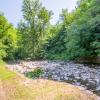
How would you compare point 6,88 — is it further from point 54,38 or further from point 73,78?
point 54,38

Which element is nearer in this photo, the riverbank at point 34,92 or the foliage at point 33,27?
the riverbank at point 34,92

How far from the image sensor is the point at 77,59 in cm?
3344

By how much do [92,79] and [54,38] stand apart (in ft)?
101

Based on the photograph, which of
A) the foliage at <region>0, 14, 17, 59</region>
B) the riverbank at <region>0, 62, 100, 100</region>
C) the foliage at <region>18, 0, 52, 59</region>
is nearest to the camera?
the riverbank at <region>0, 62, 100, 100</region>

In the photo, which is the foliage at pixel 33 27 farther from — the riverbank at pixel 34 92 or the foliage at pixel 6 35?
the riverbank at pixel 34 92

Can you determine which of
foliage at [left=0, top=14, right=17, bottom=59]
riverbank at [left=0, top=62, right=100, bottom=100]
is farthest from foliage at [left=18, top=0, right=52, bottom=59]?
riverbank at [left=0, top=62, right=100, bottom=100]

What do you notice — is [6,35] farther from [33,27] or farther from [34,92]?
[34,92]

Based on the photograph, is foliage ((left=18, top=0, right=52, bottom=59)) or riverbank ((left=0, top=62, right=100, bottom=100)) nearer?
riverbank ((left=0, top=62, right=100, bottom=100))

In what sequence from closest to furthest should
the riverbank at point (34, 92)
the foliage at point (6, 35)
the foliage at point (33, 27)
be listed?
the riverbank at point (34, 92) → the foliage at point (6, 35) → the foliage at point (33, 27)

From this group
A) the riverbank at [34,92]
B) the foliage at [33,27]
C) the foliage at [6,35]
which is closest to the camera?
the riverbank at [34,92]

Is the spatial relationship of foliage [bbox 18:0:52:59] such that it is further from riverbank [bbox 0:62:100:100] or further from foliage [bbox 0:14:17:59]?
riverbank [bbox 0:62:100:100]

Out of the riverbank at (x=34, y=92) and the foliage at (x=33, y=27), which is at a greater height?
the foliage at (x=33, y=27)

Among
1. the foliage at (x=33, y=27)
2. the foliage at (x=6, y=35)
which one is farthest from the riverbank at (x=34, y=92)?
the foliage at (x=33, y=27)

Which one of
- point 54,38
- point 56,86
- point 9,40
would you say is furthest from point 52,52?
point 56,86
